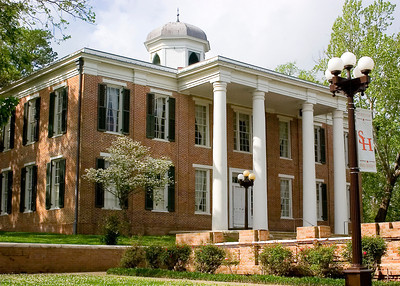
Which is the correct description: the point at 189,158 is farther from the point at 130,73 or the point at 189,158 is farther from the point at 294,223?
the point at 294,223

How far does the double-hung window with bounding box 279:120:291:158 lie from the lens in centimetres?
3559

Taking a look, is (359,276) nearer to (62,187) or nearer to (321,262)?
(321,262)

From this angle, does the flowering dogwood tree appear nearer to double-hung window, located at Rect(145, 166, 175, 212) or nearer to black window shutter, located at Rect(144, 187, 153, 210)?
black window shutter, located at Rect(144, 187, 153, 210)

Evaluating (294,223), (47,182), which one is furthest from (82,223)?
(294,223)

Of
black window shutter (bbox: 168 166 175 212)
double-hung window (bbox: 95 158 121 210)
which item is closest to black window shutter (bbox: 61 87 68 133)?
double-hung window (bbox: 95 158 121 210)

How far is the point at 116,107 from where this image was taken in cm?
Answer: 2873

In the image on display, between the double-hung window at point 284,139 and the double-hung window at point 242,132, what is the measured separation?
2.61 m

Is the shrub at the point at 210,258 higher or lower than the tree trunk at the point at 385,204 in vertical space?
lower

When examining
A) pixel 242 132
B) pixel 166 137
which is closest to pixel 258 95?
pixel 242 132

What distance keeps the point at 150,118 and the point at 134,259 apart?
35.6 feet

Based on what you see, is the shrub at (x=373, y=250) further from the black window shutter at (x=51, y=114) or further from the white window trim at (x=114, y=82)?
→ the black window shutter at (x=51, y=114)

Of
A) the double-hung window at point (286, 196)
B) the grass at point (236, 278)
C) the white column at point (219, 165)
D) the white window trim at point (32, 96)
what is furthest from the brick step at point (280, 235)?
the white window trim at point (32, 96)

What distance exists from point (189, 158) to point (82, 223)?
22.2 feet

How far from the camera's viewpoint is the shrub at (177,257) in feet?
63.1
